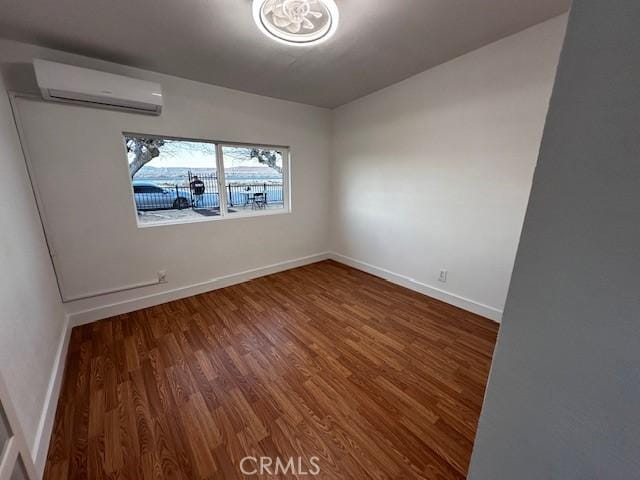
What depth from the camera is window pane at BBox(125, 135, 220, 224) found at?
2451mm

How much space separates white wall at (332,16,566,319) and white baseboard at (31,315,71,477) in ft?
10.2

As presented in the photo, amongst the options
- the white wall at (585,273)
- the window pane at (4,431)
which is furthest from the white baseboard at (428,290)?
the window pane at (4,431)

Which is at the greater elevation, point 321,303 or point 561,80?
point 561,80

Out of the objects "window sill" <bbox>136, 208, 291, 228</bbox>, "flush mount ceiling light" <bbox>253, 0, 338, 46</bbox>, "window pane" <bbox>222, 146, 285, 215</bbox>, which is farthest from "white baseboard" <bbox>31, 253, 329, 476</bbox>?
"flush mount ceiling light" <bbox>253, 0, 338, 46</bbox>

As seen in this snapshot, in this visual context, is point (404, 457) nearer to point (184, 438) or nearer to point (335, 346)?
point (335, 346)

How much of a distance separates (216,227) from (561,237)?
299 centimetres

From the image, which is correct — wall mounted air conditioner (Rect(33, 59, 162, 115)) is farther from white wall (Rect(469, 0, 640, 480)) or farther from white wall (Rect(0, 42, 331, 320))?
white wall (Rect(469, 0, 640, 480))

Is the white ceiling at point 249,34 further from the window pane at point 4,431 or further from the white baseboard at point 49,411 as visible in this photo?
the white baseboard at point 49,411

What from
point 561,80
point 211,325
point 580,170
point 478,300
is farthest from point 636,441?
point 211,325

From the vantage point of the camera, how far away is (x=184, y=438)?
130 cm

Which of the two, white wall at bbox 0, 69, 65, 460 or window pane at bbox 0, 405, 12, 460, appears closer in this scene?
window pane at bbox 0, 405, 12, 460

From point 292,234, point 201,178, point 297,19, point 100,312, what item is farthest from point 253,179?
point 100,312

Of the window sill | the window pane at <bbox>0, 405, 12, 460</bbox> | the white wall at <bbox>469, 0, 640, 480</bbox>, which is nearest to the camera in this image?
the white wall at <bbox>469, 0, 640, 480</bbox>

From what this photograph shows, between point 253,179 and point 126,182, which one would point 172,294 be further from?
point 253,179
